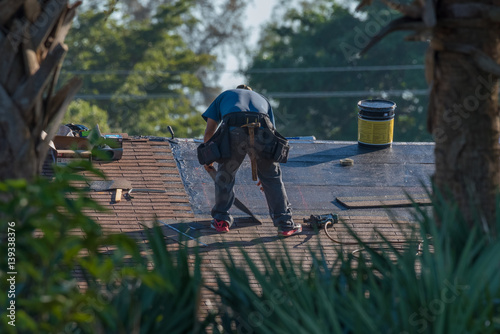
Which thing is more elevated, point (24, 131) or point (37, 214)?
point (24, 131)

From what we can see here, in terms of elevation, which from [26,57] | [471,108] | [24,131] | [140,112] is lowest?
[24,131]

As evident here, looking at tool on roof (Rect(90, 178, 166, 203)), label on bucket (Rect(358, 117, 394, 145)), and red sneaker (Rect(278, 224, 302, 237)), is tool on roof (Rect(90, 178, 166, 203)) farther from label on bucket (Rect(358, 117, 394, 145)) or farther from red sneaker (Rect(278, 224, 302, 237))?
label on bucket (Rect(358, 117, 394, 145))

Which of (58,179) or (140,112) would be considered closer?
(58,179)

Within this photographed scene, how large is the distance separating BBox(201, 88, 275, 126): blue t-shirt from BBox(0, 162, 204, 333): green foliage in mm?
4548

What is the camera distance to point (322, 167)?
37.1 ft

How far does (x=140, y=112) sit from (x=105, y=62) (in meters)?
2.75

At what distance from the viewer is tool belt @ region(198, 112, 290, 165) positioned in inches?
341

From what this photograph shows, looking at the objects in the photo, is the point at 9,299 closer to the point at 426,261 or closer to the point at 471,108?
the point at 426,261

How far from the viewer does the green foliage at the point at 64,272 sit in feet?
11.1

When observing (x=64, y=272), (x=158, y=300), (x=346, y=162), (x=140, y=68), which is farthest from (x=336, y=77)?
(x=64, y=272)

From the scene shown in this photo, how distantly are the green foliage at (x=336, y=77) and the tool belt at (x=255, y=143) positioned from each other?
22.6m

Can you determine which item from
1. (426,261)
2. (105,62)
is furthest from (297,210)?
(105,62)

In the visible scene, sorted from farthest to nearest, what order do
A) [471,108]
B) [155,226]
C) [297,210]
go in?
[297,210] → [471,108] → [155,226]

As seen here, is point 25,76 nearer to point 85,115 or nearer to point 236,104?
point 236,104
